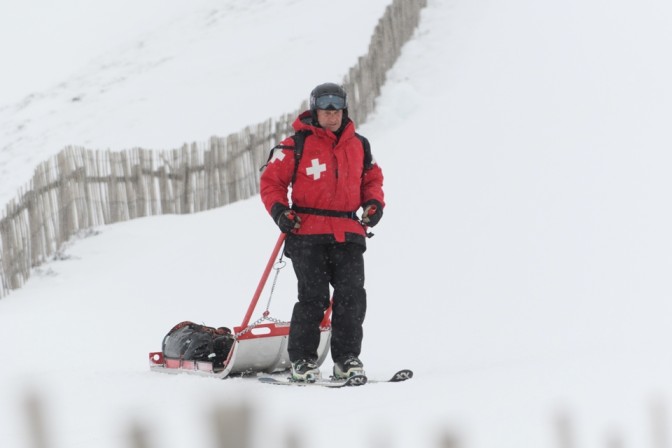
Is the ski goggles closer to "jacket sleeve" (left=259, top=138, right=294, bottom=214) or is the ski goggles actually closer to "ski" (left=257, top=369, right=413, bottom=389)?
"jacket sleeve" (left=259, top=138, right=294, bottom=214)

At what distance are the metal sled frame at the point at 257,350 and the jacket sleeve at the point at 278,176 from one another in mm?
277

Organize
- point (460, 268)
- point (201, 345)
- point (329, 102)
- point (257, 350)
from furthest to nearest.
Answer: point (460, 268), point (201, 345), point (257, 350), point (329, 102)

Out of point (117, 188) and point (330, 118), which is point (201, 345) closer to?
point (330, 118)

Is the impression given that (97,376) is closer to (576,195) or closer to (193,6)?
(576,195)

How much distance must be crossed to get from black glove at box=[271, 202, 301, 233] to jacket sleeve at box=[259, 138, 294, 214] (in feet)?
0.15

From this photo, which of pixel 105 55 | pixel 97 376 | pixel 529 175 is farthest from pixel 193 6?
pixel 97 376

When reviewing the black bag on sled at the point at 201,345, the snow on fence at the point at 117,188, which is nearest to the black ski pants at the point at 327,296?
the black bag on sled at the point at 201,345

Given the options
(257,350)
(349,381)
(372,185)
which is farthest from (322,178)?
(257,350)

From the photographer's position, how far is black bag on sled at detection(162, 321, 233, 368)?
5301mm

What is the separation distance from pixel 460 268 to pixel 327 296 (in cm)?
262

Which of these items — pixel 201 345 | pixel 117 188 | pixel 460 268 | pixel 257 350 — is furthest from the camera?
pixel 117 188

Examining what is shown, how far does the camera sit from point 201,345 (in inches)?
210

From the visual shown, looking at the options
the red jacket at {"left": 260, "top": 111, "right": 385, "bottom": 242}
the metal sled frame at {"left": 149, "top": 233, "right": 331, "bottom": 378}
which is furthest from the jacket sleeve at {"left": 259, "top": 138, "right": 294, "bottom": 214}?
the metal sled frame at {"left": 149, "top": 233, "right": 331, "bottom": 378}

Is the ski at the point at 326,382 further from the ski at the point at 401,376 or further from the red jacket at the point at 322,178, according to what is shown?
the red jacket at the point at 322,178
